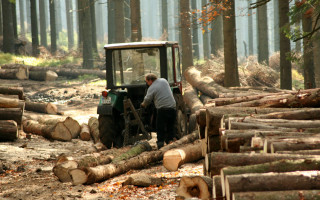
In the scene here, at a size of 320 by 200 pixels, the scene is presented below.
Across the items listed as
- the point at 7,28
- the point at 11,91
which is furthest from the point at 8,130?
the point at 7,28

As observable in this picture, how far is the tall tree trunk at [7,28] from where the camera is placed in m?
25.1

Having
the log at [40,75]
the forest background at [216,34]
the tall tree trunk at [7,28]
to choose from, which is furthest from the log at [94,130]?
the tall tree trunk at [7,28]

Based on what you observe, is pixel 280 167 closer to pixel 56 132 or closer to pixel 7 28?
pixel 56 132

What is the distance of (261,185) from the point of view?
3715 millimetres

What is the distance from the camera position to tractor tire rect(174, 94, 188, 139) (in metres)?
10.2

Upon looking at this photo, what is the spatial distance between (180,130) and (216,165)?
19.0 ft

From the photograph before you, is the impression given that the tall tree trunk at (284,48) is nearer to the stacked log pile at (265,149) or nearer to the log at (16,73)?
the stacked log pile at (265,149)

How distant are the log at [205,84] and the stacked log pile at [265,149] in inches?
224

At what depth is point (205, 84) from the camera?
582 inches

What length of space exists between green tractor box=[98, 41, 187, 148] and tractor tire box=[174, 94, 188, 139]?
0.08 feet

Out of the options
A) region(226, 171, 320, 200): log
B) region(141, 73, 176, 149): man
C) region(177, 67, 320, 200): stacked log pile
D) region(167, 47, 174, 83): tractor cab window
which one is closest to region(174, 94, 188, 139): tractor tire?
region(167, 47, 174, 83): tractor cab window

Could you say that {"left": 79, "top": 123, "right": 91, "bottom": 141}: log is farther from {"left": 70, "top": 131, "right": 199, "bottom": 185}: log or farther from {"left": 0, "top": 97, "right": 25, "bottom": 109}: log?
{"left": 70, "top": 131, "right": 199, "bottom": 185}: log

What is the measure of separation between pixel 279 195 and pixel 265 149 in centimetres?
112

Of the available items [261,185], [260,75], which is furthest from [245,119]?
[260,75]
